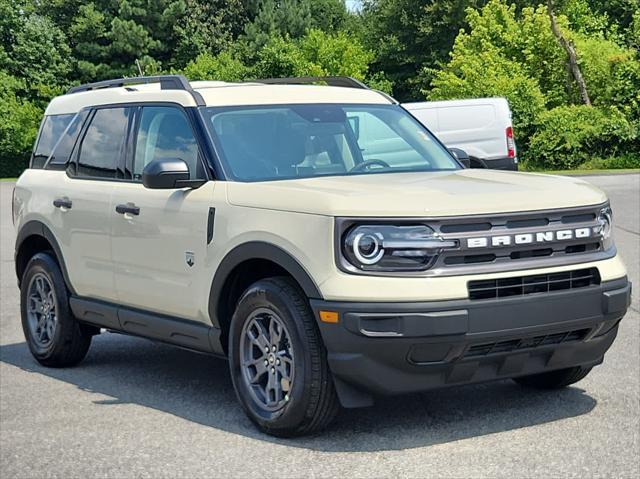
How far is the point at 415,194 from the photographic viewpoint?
5820mm

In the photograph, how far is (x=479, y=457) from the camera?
18.3 feet

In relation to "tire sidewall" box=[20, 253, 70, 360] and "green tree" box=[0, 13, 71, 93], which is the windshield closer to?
"tire sidewall" box=[20, 253, 70, 360]

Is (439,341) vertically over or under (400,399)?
over

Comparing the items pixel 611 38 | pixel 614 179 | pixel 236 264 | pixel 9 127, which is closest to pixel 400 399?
pixel 236 264

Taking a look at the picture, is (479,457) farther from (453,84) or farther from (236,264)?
(453,84)

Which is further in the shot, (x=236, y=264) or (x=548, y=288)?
(x=236, y=264)

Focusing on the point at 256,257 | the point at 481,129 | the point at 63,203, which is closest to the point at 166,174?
the point at 256,257

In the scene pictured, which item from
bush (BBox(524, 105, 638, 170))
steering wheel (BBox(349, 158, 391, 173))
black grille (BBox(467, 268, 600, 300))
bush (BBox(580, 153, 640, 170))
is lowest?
bush (BBox(580, 153, 640, 170))

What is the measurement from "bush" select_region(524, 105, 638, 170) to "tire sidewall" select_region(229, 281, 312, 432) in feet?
106

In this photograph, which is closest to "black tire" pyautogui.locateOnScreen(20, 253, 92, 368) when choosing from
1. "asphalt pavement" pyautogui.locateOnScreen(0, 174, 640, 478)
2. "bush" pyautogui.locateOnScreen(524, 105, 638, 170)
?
"asphalt pavement" pyautogui.locateOnScreen(0, 174, 640, 478)

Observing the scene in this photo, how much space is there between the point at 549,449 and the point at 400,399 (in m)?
1.39

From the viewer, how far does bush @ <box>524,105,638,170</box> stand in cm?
3775

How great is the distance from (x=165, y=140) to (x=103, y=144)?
0.86 meters

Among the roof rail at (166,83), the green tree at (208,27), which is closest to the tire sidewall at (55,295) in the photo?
the roof rail at (166,83)
